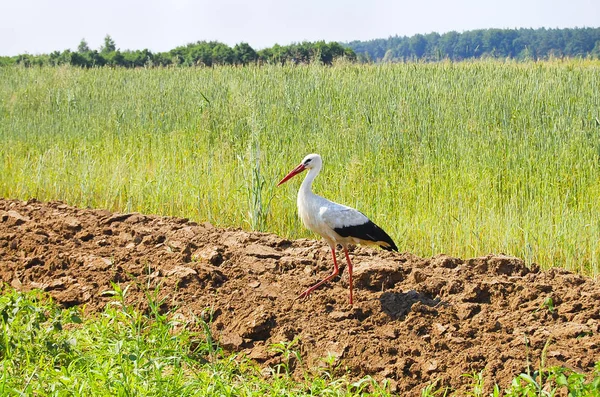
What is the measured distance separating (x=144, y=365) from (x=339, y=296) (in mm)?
1551

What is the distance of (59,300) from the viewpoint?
537 cm

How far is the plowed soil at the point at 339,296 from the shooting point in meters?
4.18

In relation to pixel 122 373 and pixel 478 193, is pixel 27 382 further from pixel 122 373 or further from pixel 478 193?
pixel 478 193

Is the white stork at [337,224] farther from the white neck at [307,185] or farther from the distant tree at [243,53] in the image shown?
the distant tree at [243,53]

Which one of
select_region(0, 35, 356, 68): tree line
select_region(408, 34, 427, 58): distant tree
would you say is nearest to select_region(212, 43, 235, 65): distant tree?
select_region(0, 35, 356, 68): tree line

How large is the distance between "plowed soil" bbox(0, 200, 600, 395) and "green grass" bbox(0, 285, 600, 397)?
0.13 m

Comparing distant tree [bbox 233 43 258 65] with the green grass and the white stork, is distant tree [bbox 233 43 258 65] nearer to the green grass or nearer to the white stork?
the white stork

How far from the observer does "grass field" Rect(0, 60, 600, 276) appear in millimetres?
6789

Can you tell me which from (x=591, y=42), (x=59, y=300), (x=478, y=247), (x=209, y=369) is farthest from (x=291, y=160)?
(x=591, y=42)

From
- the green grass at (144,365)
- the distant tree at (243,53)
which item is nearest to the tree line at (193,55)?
the distant tree at (243,53)

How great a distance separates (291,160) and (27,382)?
16.6ft

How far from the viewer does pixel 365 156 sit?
29.0ft

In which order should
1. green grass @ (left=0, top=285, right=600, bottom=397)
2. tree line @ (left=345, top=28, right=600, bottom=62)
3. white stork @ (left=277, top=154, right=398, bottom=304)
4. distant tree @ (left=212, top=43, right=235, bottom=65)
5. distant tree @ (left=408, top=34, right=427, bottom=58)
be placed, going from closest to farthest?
green grass @ (left=0, top=285, right=600, bottom=397), white stork @ (left=277, top=154, right=398, bottom=304), distant tree @ (left=212, top=43, right=235, bottom=65), tree line @ (left=345, top=28, right=600, bottom=62), distant tree @ (left=408, top=34, right=427, bottom=58)

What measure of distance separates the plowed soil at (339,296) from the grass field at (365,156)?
928 millimetres
